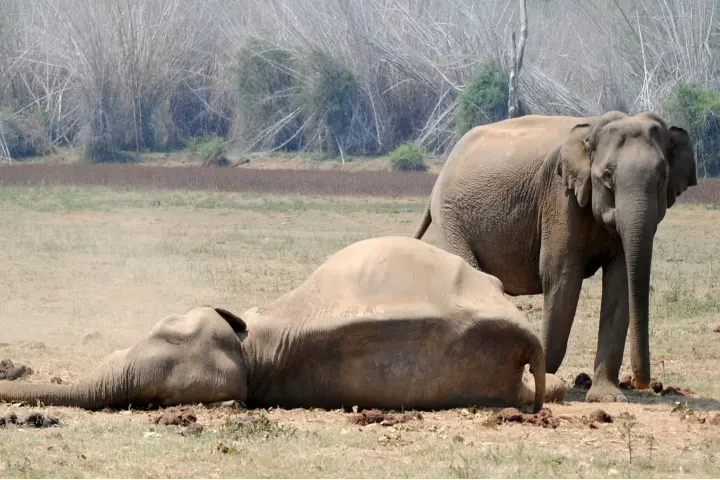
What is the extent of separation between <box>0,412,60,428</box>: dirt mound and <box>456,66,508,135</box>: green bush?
31.3 metres

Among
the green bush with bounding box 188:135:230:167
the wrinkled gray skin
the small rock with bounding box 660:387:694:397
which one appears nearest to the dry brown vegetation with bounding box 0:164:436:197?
the green bush with bounding box 188:135:230:167

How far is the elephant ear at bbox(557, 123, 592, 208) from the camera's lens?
8969 millimetres

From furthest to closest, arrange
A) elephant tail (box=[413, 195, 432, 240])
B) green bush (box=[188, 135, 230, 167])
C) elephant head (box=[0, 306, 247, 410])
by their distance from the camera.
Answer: green bush (box=[188, 135, 230, 167]) → elephant tail (box=[413, 195, 432, 240]) → elephant head (box=[0, 306, 247, 410])

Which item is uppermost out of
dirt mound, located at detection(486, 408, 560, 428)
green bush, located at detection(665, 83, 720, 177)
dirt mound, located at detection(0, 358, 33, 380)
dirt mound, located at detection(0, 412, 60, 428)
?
dirt mound, located at detection(0, 412, 60, 428)

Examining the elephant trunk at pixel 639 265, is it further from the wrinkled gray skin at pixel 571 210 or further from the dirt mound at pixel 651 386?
the dirt mound at pixel 651 386

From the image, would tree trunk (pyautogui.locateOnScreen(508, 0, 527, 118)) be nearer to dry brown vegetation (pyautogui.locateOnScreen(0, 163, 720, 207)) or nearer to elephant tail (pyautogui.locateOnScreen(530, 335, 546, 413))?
dry brown vegetation (pyautogui.locateOnScreen(0, 163, 720, 207))

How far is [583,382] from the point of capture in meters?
9.51

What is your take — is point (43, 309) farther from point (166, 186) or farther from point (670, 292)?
point (166, 186)

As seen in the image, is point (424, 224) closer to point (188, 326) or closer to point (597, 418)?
point (597, 418)

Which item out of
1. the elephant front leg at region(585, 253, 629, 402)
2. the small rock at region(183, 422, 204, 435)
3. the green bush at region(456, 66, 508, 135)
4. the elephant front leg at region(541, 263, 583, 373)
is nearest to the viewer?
the small rock at region(183, 422, 204, 435)

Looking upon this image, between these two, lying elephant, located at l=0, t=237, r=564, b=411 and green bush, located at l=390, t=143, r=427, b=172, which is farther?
green bush, located at l=390, t=143, r=427, b=172

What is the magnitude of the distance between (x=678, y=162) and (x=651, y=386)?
152 cm

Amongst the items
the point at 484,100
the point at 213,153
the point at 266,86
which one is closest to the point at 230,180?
the point at 213,153

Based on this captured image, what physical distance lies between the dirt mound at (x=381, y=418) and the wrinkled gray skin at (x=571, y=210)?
178 centimetres
